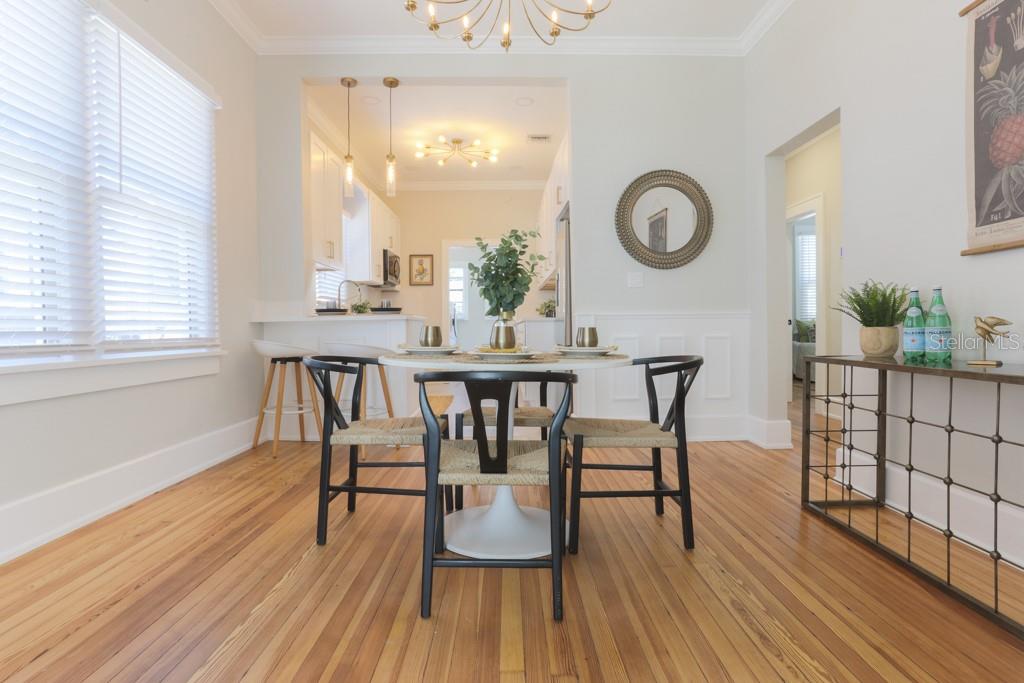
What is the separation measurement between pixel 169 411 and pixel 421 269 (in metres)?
4.98

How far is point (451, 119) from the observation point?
5207 millimetres

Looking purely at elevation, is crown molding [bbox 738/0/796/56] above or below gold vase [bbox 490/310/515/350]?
above

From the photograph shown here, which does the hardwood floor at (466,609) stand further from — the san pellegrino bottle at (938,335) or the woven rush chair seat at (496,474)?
the san pellegrino bottle at (938,335)

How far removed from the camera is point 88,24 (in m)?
2.26

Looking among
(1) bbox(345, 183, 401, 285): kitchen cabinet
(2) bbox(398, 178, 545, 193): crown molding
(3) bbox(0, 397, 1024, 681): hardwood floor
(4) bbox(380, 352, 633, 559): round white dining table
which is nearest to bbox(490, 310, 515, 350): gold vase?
(4) bbox(380, 352, 633, 559): round white dining table

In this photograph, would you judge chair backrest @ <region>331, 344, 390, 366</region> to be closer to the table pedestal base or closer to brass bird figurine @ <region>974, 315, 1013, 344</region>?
the table pedestal base

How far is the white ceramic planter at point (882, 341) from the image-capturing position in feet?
6.98

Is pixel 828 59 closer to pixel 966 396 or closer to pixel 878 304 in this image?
pixel 878 304

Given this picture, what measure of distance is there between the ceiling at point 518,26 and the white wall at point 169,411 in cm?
27

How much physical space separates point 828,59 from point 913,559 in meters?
2.52

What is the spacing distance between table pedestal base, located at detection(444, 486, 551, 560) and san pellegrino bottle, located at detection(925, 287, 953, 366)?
153 centimetres

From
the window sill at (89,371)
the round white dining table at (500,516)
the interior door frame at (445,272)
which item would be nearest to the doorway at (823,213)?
the round white dining table at (500,516)

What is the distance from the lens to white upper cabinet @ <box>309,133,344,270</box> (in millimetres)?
4434

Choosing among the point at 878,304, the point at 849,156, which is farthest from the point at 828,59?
the point at 878,304
